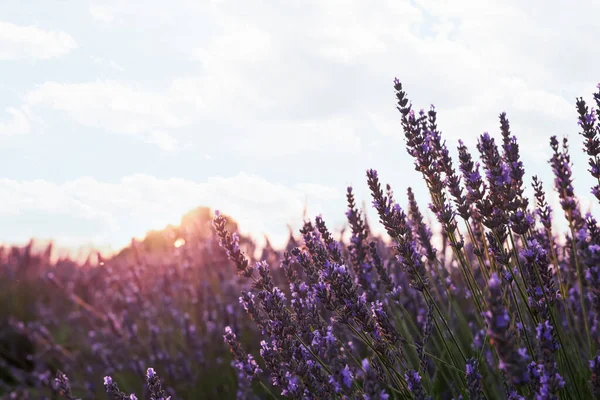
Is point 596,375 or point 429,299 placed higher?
point 429,299

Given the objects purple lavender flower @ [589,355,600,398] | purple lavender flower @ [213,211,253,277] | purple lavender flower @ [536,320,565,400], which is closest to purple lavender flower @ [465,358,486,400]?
purple lavender flower @ [536,320,565,400]

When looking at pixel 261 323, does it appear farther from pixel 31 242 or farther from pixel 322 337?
pixel 31 242

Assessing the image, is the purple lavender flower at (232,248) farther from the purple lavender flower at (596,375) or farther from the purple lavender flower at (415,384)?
the purple lavender flower at (596,375)

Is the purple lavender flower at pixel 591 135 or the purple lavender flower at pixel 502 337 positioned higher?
the purple lavender flower at pixel 591 135

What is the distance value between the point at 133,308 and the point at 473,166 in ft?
18.1

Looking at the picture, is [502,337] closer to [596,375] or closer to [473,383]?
[473,383]

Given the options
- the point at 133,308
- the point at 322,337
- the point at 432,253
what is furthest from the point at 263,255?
the point at 322,337

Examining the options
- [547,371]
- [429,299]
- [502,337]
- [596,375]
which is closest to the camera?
[502,337]

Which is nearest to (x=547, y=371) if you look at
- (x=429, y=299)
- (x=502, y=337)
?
(x=502, y=337)

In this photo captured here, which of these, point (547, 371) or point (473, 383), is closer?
point (547, 371)

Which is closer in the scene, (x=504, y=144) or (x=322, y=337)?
(x=322, y=337)

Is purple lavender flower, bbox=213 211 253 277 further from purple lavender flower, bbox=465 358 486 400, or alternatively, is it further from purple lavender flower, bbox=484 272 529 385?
purple lavender flower, bbox=484 272 529 385

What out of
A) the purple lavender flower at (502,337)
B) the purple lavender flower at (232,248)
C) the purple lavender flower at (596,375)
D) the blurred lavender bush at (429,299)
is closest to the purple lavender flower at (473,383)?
the blurred lavender bush at (429,299)

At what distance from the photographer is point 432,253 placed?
3039 mm
